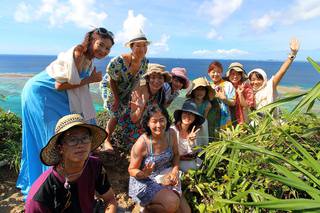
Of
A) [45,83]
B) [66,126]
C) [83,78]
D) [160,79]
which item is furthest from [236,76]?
[66,126]

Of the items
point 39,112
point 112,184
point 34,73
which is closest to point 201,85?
point 112,184

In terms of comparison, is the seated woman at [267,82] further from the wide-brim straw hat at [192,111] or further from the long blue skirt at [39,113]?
the long blue skirt at [39,113]

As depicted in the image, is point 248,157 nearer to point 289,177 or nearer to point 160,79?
point 289,177

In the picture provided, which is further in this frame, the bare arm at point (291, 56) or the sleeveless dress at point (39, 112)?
the bare arm at point (291, 56)

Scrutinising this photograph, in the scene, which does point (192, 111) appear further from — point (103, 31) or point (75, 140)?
point (75, 140)

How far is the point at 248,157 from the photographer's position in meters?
2.77

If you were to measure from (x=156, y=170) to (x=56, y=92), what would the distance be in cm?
131

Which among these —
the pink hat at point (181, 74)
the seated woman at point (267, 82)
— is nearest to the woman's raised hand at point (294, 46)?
the seated woman at point (267, 82)

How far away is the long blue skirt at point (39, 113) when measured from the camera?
10.5 feet

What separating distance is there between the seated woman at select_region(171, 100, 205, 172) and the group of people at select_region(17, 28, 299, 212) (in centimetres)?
1

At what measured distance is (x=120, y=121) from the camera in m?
4.24

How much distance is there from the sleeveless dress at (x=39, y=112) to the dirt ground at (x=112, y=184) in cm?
42

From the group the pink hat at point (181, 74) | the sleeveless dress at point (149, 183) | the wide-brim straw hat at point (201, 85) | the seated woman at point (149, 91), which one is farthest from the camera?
the pink hat at point (181, 74)

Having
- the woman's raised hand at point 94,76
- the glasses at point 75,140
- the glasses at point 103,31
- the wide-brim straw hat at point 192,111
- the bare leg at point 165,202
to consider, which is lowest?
the bare leg at point 165,202
